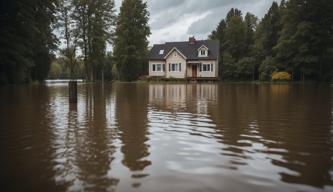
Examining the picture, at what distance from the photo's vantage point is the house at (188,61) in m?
51.0

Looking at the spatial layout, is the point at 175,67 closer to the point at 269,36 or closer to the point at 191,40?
the point at 191,40

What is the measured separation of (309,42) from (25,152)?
148 ft

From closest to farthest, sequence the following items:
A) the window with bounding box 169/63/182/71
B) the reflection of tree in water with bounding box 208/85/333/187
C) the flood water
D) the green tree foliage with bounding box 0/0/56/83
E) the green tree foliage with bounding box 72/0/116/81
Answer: the flood water → the reflection of tree in water with bounding box 208/85/333/187 → the green tree foliage with bounding box 0/0/56/83 → the green tree foliage with bounding box 72/0/116/81 → the window with bounding box 169/63/182/71

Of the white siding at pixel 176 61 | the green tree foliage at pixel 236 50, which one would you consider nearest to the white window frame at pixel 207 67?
the white siding at pixel 176 61

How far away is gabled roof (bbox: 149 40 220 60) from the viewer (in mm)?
51812

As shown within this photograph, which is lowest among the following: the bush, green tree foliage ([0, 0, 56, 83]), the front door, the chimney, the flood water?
the flood water

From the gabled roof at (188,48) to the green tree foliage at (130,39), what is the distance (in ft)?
7.40

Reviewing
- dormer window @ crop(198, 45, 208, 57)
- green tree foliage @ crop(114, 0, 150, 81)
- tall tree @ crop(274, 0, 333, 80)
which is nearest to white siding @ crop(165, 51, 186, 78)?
dormer window @ crop(198, 45, 208, 57)

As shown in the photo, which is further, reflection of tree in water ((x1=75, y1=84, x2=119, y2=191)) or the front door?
the front door

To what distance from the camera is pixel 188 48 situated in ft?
177

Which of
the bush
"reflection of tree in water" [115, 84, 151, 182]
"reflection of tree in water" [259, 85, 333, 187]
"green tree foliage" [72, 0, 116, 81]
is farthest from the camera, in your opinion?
"green tree foliage" [72, 0, 116, 81]

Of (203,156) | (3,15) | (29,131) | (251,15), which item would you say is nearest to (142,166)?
(203,156)

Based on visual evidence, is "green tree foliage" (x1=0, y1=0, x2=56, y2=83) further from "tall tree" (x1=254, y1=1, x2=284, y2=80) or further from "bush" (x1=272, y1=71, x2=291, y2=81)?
"tall tree" (x1=254, y1=1, x2=284, y2=80)

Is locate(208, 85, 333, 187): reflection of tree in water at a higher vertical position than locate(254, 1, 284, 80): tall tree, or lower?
lower
